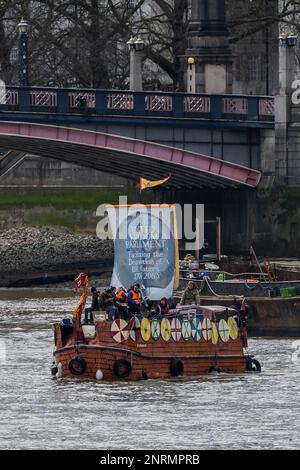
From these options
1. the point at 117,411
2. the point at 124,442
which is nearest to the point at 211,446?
the point at 124,442

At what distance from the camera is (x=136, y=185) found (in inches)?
3295

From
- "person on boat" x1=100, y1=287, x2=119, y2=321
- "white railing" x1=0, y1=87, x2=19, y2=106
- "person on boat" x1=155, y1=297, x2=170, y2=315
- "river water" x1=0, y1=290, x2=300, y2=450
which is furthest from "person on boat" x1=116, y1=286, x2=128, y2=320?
"white railing" x1=0, y1=87, x2=19, y2=106

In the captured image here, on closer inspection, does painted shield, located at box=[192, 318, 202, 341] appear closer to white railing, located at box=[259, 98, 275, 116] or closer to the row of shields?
the row of shields

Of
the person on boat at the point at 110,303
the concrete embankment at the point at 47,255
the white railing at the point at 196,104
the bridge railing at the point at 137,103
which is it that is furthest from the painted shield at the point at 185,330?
the concrete embankment at the point at 47,255

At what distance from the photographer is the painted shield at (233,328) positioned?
49844 millimetres

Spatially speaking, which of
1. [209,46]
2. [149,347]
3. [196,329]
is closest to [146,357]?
[149,347]

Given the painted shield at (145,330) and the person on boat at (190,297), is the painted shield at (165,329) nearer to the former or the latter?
the painted shield at (145,330)

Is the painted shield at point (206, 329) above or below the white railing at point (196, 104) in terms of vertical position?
below

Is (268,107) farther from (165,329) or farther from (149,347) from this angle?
(149,347)

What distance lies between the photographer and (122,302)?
49.8m

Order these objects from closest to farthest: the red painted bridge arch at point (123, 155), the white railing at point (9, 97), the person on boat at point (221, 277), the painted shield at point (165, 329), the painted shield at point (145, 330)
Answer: the painted shield at point (145, 330), the painted shield at point (165, 329), the person on boat at point (221, 277), the white railing at point (9, 97), the red painted bridge arch at point (123, 155)

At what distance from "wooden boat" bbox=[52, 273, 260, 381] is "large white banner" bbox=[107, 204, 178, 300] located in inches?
69.3

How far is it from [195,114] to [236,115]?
1.77 metres

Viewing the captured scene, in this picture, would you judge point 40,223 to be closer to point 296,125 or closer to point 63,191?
point 63,191
